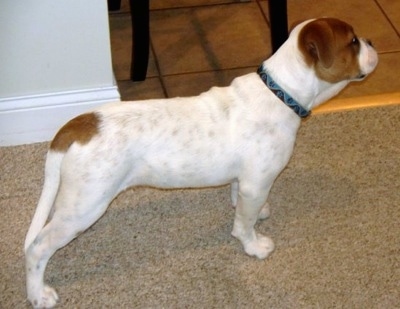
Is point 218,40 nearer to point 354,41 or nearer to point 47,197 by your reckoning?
point 354,41

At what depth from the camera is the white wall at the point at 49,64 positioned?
2.21m

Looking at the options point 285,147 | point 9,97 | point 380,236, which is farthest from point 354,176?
point 9,97

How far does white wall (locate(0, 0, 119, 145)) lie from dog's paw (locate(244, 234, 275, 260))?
66cm

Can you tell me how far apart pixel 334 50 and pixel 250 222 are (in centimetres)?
53

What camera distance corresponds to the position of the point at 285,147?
1952 mm

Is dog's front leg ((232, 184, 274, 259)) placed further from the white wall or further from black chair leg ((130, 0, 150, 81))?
black chair leg ((130, 0, 150, 81))

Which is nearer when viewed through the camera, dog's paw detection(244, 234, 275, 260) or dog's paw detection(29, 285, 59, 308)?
dog's paw detection(29, 285, 59, 308)

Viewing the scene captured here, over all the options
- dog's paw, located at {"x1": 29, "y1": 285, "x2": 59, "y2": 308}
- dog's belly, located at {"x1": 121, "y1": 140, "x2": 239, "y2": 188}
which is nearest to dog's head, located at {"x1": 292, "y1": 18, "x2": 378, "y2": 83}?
dog's belly, located at {"x1": 121, "y1": 140, "x2": 239, "y2": 188}

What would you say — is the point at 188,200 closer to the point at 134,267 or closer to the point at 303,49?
the point at 134,267

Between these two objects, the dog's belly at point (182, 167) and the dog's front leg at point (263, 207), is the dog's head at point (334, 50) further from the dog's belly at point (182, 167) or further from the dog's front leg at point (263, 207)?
the dog's front leg at point (263, 207)

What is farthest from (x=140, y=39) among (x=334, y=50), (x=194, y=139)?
(x=334, y=50)

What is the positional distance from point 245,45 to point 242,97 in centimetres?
113

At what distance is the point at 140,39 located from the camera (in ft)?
8.82

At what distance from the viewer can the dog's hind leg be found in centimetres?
184
